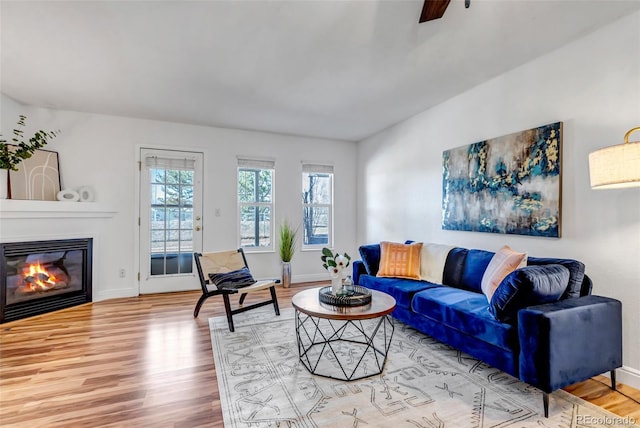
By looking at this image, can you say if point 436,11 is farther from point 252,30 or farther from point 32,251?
point 32,251

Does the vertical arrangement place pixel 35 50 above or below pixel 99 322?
above

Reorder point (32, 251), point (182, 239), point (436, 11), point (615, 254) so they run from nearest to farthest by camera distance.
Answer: point (436, 11) → point (615, 254) → point (32, 251) → point (182, 239)

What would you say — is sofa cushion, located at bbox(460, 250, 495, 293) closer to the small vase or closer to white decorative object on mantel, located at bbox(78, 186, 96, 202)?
the small vase

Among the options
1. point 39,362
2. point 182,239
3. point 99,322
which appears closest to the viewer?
point 39,362

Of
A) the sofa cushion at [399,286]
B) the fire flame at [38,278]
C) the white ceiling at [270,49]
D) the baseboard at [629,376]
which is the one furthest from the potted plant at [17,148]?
the baseboard at [629,376]

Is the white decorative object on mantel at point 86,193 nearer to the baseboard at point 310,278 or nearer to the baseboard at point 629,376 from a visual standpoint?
the baseboard at point 310,278

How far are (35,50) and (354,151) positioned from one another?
4436 mm

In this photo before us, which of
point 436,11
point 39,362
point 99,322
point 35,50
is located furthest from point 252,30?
point 99,322

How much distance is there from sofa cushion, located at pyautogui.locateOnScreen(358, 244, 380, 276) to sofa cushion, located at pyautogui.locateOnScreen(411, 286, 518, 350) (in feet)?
2.91

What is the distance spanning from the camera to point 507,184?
116 inches

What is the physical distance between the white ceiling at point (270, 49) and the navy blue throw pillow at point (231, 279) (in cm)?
205

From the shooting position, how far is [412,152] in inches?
171

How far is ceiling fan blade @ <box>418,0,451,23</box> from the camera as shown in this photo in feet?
6.22

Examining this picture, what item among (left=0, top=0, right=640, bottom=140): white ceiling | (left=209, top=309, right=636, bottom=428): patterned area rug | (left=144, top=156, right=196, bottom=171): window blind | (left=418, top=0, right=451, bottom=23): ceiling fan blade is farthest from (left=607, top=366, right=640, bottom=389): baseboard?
(left=144, top=156, right=196, bottom=171): window blind
